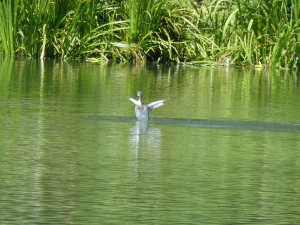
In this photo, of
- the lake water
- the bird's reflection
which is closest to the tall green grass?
the lake water

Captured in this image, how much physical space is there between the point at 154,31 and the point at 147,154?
10.7 m

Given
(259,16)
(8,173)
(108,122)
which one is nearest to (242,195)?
(8,173)

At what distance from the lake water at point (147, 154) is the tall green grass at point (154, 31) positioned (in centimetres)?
360

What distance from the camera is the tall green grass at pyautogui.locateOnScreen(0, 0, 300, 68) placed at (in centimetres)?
1748

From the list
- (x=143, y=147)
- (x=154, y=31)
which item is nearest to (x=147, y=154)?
(x=143, y=147)

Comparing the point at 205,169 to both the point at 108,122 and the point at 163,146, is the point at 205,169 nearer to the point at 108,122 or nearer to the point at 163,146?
the point at 163,146

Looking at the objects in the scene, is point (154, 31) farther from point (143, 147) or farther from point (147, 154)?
point (147, 154)

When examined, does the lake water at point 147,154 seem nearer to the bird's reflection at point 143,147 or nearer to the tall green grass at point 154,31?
the bird's reflection at point 143,147

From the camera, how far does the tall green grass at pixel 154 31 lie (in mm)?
17484

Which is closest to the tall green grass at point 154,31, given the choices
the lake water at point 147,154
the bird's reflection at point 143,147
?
the lake water at point 147,154

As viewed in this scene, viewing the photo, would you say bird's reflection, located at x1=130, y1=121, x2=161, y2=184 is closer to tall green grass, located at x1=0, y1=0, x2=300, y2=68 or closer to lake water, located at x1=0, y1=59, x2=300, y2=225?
lake water, located at x1=0, y1=59, x2=300, y2=225

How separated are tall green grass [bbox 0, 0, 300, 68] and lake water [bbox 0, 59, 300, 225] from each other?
11.8 feet

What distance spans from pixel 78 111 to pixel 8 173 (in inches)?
142

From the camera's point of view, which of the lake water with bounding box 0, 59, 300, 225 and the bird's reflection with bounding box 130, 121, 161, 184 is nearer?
the lake water with bounding box 0, 59, 300, 225
